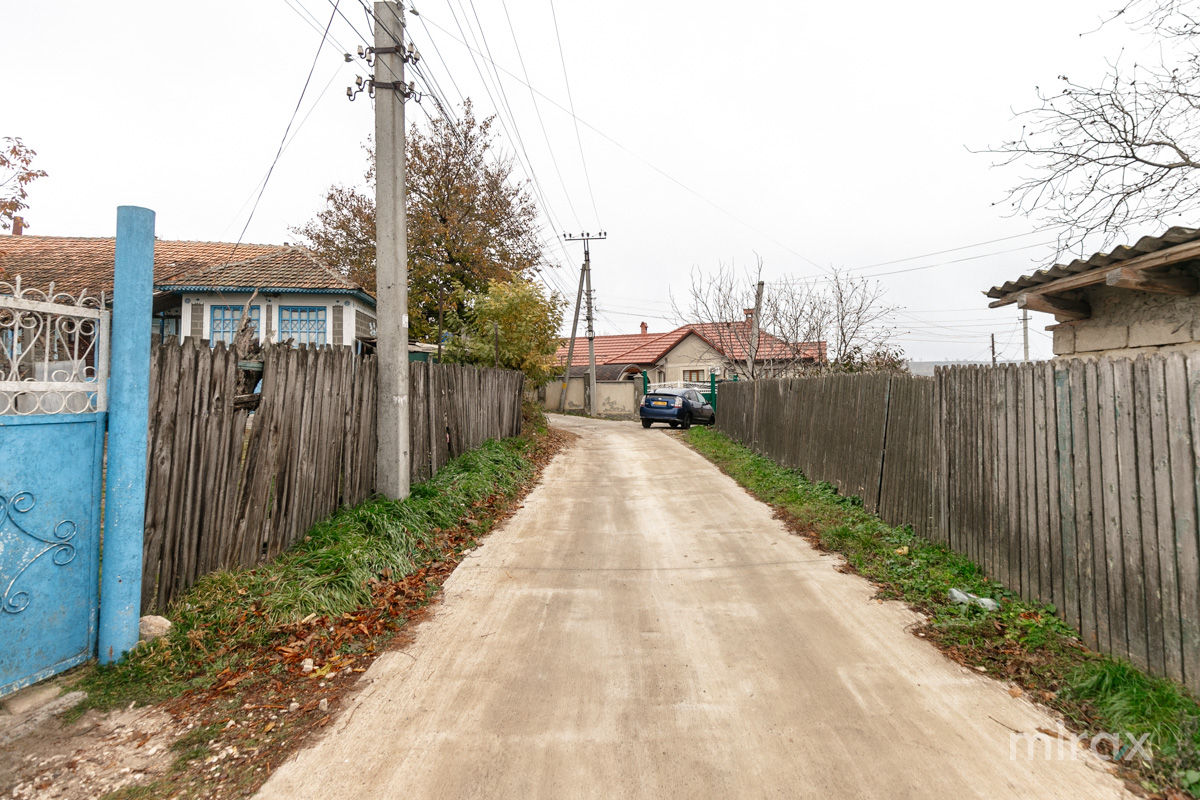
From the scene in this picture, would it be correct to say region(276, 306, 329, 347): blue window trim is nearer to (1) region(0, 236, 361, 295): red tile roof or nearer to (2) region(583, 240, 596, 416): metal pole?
(1) region(0, 236, 361, 295): red tile roof

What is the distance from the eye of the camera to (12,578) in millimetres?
3150

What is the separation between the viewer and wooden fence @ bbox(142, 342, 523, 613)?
4012mm

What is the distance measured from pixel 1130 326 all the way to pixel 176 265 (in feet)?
67.6

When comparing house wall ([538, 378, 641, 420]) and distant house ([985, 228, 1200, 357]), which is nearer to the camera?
distant house ([985, 228, 1200, 357])

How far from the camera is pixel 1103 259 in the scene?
4809 millimetres

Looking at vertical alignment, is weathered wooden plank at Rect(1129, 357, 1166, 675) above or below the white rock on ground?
above

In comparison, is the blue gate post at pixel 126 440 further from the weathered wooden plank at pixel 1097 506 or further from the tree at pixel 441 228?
the tree at pixel 441 228

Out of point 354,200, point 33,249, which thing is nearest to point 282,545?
point 33,249

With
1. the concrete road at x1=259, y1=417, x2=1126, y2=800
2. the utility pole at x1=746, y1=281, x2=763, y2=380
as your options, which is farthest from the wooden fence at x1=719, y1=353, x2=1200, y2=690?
the utility pole at x1=746, y1=281, x2=763, y2=380

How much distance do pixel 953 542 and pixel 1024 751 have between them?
3.11m

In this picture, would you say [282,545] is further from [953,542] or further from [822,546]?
[953,542]

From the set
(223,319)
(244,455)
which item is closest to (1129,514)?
(244,455)

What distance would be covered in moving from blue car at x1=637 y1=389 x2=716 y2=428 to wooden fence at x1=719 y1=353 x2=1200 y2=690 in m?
14.5

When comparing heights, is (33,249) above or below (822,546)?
above
